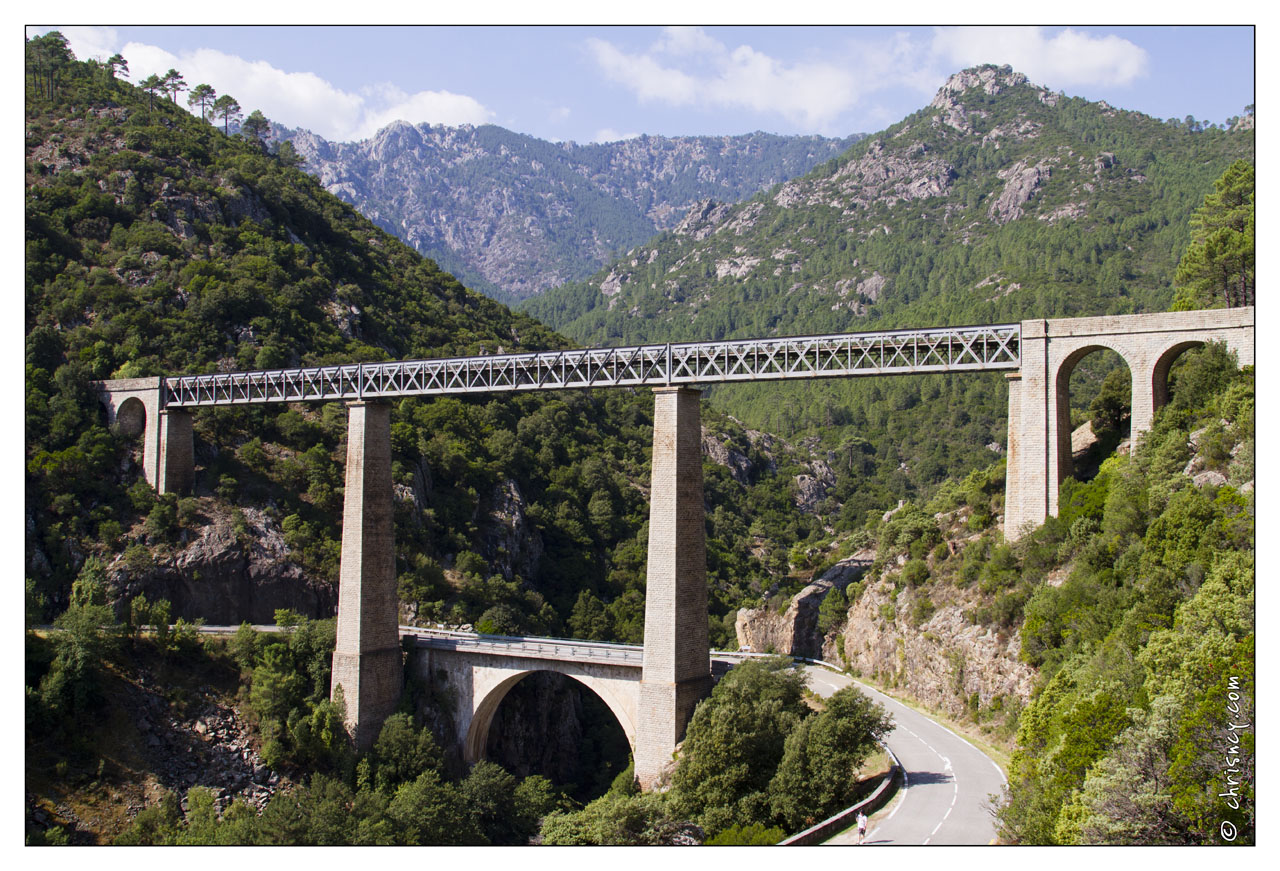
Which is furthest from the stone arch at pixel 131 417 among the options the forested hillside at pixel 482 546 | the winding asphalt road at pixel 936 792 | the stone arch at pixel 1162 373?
the stone arch at pixel 1162 373

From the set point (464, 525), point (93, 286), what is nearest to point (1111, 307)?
point (464, 525)

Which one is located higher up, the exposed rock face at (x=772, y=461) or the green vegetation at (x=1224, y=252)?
the green vegetation at (x=1224, y=252)

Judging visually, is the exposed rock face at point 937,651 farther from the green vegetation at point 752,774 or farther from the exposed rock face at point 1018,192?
the exposed rock face at point 1018,192

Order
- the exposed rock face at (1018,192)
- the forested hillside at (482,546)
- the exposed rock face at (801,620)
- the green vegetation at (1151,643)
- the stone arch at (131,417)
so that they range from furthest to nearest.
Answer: the exposed rock face at (1018,192)
the stone arch at (131,417)
the exposed rock face at (801,620)
the forested hillside at (482,546)
the green vegetation at (1151,643)

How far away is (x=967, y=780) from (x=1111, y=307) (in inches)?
4065

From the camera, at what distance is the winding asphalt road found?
26688 mm

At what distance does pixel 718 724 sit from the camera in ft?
115

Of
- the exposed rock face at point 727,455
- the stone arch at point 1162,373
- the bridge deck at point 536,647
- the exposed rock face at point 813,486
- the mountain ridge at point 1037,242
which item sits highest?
the mountain ridge at point 1037,242

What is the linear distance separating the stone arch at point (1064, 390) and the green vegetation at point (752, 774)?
12226 millimetres

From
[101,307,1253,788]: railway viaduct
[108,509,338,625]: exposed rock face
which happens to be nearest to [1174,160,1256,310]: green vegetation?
[101,307,1253,788]: railway viaduct

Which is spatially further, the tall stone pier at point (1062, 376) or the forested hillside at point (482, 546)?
the tall stone pier at point (1062, 376)

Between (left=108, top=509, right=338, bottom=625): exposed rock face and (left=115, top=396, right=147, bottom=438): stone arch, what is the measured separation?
842 cm

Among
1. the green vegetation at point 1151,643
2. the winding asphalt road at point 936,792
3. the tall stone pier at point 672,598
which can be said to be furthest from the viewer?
the tall stone pier at point 672,598

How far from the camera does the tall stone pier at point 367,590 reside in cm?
4697
